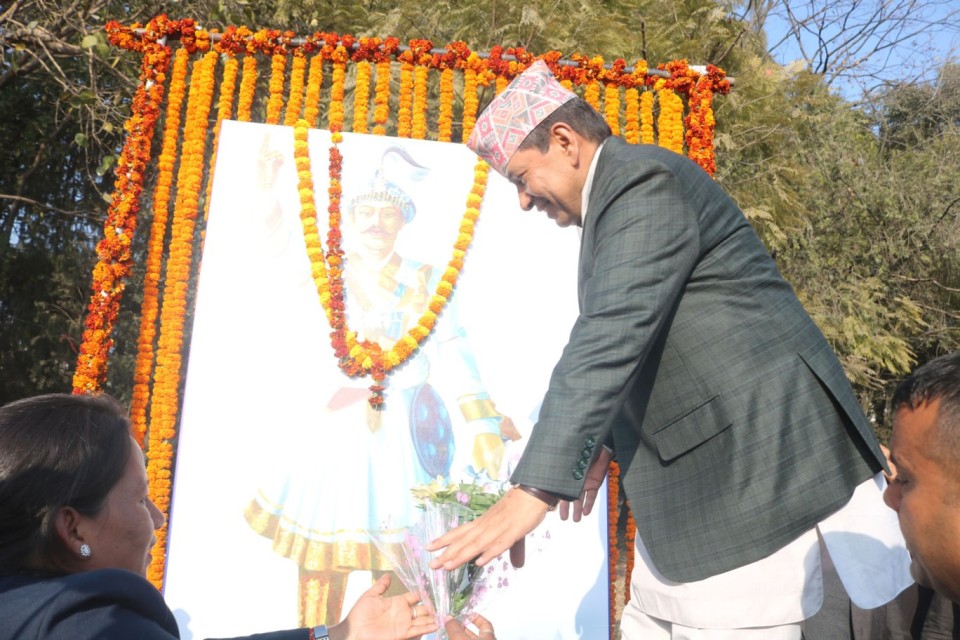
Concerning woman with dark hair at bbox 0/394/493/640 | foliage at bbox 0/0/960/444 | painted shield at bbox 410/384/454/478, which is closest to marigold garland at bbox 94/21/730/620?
painted shield at bbox 410/384/454/478

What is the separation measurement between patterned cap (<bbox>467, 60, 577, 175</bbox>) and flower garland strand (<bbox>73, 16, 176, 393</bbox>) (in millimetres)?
2519

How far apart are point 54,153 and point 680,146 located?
21.7 ft

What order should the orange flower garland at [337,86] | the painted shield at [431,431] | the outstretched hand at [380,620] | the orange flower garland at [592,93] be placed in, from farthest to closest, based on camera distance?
the orange flower garland at [592,93] → the orange flower garland at [337,86] → the painted shield at [431,431] → the outstretched hand at [380,620]

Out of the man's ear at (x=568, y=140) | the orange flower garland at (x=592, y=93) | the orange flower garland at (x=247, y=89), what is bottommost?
the man's ear at (x=568, y=140)

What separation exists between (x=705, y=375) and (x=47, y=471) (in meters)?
1.27

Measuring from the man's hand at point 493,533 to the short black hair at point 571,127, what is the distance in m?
0.91

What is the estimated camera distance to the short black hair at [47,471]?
1.39 m

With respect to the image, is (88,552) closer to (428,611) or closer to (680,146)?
(428,611)

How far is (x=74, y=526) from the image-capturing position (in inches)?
57.1

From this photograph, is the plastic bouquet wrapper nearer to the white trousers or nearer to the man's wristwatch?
the white trousers

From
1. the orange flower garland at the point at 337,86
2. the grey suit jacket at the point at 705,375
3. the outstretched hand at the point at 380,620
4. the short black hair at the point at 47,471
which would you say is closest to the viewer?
the short black hair at the point at 47,471

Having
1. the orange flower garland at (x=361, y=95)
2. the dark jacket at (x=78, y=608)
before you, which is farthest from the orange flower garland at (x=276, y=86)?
the dark jacket at (x=78, y=608)

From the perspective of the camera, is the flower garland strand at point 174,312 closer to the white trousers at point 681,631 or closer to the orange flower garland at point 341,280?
the orange flower garland at point 341,280

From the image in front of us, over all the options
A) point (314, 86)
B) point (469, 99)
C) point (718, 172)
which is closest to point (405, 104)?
point (469, 99)
